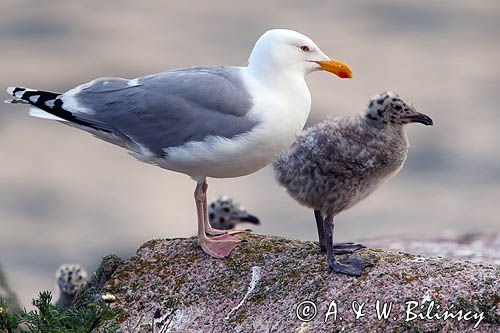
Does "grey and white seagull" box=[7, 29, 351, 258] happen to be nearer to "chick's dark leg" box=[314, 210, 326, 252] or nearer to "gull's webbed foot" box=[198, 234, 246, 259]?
"gull's webbed foot" box=[198, 234, 246, 259]

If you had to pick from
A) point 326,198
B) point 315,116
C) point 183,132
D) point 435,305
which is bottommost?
point 435,305

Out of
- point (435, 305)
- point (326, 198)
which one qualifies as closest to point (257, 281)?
point (326, 198)

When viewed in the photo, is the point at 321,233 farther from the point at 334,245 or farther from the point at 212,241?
the point at 212,241

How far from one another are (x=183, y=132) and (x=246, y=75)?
67 centimetres

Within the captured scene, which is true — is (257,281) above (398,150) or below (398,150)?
below

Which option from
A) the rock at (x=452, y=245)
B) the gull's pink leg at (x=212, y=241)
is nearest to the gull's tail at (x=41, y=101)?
the gull's pink leg at (x=212, y=241)

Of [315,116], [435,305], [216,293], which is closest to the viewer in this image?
[435,305]

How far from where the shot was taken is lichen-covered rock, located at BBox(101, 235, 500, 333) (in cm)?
724

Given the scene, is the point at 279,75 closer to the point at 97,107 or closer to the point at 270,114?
the point at 270,114

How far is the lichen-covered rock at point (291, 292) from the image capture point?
23.7 feet

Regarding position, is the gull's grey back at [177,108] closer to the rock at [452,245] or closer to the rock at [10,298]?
the rock at [10,298]

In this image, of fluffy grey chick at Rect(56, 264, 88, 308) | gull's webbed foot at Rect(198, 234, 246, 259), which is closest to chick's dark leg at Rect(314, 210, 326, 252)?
gull's webbed foot at Rect(198, 234, 246, 259)

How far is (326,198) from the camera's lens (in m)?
8.09

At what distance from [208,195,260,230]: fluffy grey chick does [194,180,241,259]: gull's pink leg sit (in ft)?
11.5
